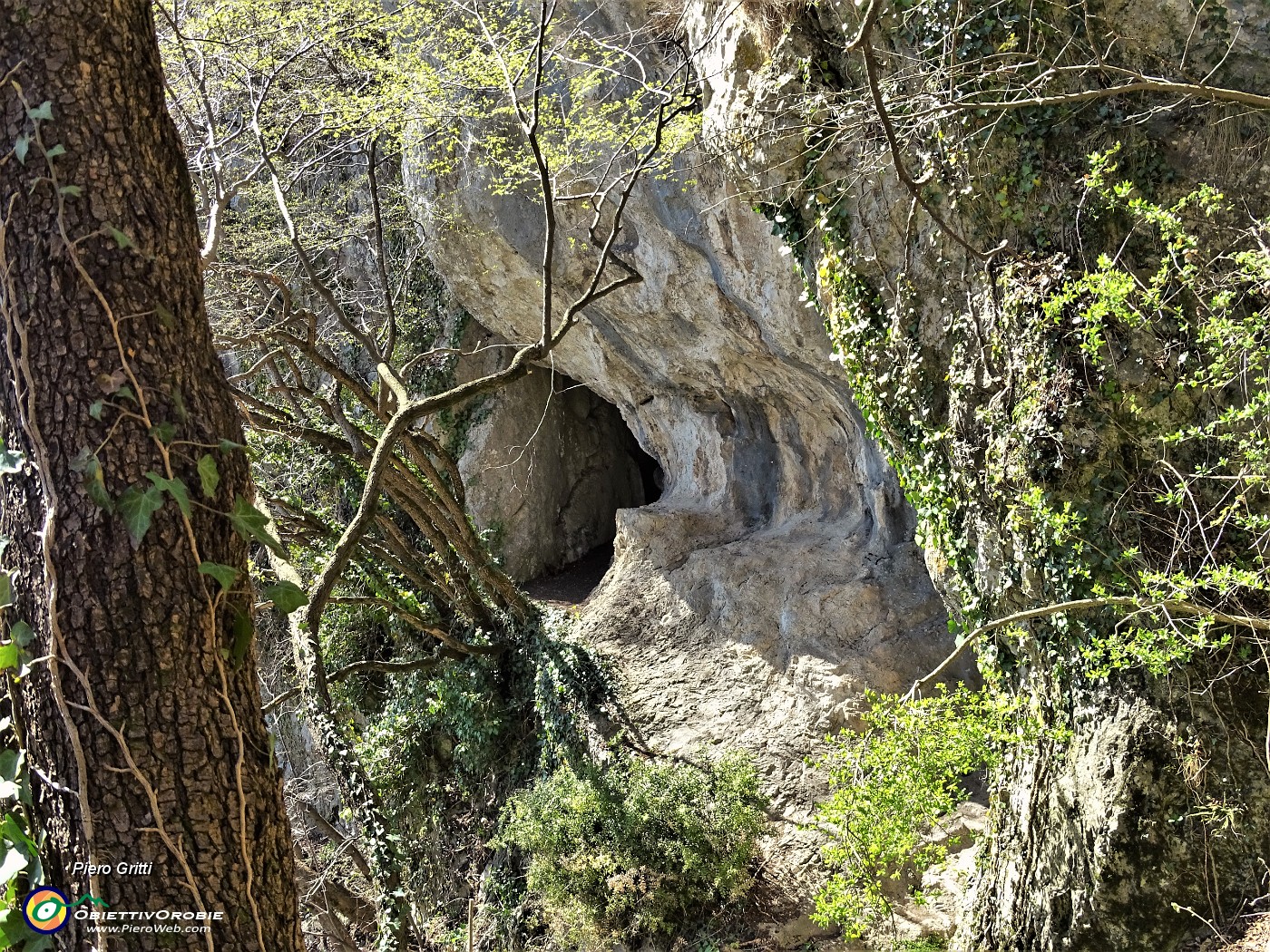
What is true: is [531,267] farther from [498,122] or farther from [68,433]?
[68,433]

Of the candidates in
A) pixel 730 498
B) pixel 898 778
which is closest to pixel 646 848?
pixel 898 778

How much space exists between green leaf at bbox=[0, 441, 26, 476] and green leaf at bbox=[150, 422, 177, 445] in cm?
27

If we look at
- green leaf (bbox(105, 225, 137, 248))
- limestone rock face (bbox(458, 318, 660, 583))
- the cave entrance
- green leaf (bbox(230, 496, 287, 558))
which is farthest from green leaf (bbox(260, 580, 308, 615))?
the cave entrance

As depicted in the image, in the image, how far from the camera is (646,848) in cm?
716

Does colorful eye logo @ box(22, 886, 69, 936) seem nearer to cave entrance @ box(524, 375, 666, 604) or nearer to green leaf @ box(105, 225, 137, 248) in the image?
green leaf @ box(105, 225, 137, 248)

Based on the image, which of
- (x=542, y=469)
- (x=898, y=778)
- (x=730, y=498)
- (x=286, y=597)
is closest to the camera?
(x=286, y=597)

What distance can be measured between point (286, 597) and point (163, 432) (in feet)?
2.10

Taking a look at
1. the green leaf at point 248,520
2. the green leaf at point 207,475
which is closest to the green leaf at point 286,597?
the green leaf at point 248,520

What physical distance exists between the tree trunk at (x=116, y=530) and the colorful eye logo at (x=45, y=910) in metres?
0.03

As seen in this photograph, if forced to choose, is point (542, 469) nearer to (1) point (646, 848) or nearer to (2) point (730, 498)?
(2) point (730, 498)

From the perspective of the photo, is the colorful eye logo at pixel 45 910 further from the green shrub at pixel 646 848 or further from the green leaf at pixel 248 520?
the green shrub at pixel 646 848

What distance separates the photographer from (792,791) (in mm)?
7648

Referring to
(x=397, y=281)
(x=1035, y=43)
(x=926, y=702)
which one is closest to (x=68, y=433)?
(x=926, y=702)

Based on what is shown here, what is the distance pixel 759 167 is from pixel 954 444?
234 centimetres
